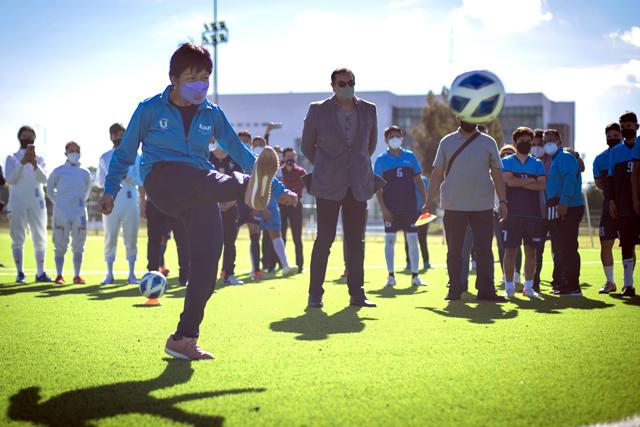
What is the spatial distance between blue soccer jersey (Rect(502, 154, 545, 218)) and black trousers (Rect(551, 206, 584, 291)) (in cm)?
71

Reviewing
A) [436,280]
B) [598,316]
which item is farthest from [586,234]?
[598,316]

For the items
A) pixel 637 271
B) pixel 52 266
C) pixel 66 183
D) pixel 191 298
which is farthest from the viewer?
pixel 52 266

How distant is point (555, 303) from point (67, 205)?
7.88m

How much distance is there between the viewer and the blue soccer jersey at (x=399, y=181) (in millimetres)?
12250

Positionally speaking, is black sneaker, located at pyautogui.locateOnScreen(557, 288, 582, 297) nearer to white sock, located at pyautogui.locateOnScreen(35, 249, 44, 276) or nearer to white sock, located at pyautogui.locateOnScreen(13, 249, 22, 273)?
white sock, located at pyautogui.locateOnScreen(35, 249, 44, 276)

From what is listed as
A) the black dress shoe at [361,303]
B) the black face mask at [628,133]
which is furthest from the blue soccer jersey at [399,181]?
the black dress shoe at [361,303]

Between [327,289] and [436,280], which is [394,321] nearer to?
[327,289]

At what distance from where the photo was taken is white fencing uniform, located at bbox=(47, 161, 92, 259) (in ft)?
41.9

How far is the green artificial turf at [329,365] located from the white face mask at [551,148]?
2.72 metres

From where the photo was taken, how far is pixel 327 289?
11641mm

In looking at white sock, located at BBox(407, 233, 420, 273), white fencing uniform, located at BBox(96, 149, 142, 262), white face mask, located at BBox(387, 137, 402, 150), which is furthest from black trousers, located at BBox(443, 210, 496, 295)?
white fencing uniform, located at BBox(96, 149, 142, 262)

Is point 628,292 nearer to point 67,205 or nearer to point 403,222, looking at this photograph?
point 403,222

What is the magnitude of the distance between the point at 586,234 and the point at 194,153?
33.0 metres

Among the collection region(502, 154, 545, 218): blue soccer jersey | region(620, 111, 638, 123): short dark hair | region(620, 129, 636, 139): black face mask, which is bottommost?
region(502, 154, 545, 218): blue soccer jersey
